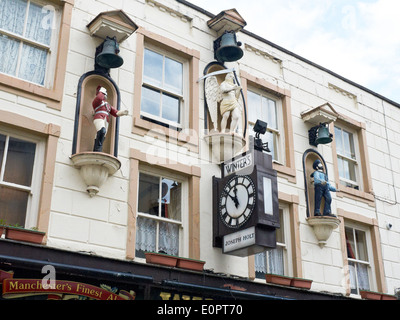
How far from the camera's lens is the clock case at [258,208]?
11.2 m

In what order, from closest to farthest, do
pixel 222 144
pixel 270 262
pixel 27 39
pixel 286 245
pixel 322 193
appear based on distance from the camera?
pixel 27 39 < pixel 222 144 < pixel 270 262 < pixel 286 245 < pixel 322 193

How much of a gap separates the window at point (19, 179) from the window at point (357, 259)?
28.6ft

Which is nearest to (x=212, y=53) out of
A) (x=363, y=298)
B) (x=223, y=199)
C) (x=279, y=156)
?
(x=279, y=156)

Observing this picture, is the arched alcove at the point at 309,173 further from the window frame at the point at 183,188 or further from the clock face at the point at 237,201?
the window frame at the point at 183,188

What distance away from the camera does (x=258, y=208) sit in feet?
36.8

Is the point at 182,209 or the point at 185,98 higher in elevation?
the point at 185,98

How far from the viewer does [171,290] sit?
10773mm

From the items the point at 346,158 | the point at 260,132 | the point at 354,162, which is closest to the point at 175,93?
the point at 260,132

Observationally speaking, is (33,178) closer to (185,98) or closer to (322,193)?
(185,98)

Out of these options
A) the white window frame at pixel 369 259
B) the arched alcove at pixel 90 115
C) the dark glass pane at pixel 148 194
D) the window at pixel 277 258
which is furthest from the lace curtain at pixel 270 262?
the arched alcove at pixel 90 115

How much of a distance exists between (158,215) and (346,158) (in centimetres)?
716

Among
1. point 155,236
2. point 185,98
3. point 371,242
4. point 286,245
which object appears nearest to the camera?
point 155,236

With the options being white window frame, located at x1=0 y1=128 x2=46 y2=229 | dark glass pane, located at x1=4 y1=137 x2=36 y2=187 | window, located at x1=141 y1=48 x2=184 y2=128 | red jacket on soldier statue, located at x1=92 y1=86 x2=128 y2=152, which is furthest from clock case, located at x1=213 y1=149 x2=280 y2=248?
dark glass pane, located at x1=4 y1=137 x2=36 y2=187

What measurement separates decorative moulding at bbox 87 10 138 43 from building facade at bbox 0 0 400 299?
25 millimetres
